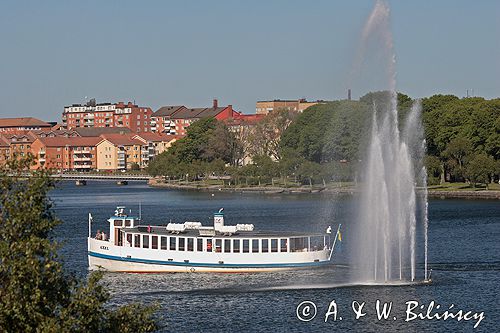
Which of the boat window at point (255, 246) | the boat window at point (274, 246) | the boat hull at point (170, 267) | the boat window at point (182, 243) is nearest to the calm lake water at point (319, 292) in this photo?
the boat hull at point (170, 267)

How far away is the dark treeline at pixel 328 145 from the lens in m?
131

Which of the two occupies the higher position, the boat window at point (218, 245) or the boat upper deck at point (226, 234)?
the boat upper deck at point (226, 234)

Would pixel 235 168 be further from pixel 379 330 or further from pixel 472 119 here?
pixel 379 330

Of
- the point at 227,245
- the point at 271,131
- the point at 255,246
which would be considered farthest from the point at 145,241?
the point at 271,131

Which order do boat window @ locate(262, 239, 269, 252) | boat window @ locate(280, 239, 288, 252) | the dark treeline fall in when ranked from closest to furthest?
boat window @ locate(280, 239, 288, 252)
boat window @ locate(262, 239, 269, 252)
the dark treeline

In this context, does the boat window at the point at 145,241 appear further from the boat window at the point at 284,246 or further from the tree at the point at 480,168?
the tree at the point at 480,168

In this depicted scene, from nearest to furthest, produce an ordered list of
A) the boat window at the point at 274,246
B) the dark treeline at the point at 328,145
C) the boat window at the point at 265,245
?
the boat window at the point at 265,245
the boat window at the point at 274,246
the dark treeline at the point at 328,145

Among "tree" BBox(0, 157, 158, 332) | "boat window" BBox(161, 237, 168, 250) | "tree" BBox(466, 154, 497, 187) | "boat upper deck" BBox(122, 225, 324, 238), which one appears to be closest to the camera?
"tree" BBox(0, 157, 158, 332)

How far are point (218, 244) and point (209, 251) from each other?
64 centimetres

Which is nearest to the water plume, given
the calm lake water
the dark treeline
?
the calm lake water

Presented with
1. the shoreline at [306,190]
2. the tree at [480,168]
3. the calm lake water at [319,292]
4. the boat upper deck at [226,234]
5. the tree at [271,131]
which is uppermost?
the tree at [271,131]

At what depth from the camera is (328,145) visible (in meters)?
149

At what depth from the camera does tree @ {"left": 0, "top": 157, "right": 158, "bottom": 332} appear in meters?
24.8

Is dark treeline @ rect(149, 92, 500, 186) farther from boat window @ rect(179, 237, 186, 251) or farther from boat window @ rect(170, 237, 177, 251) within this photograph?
boat window @ rect(179, 237, 186, 251)
